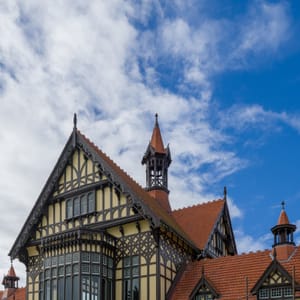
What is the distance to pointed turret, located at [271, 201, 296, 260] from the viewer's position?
3014cm

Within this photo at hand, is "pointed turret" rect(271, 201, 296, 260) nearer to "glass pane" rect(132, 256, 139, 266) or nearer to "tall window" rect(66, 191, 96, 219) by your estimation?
"glass pane" rect(132, 256, 139, 266)

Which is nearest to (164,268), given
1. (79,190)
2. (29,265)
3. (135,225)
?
(135,225)

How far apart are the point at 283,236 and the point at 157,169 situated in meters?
13.5

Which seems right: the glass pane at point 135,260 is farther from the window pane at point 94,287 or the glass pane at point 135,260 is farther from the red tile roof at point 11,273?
the red tile roof at point 11,273

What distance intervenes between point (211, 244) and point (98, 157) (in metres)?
9.98

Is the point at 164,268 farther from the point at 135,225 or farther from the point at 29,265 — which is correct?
the point at 29,265

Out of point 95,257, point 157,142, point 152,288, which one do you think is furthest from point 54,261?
point 157,142

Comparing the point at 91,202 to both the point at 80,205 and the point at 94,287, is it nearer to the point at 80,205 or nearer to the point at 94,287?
the point at 80,205

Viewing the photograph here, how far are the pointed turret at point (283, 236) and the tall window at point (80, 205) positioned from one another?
441 inches

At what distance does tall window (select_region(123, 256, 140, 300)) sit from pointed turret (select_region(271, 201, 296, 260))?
7.92m

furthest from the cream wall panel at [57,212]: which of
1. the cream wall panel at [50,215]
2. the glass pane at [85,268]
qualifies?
the glass pane at [85,268]

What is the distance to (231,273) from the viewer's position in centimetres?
3069

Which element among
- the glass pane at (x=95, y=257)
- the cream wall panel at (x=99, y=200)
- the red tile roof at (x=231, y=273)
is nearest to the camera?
the red tile roof at (x=231, y=273)

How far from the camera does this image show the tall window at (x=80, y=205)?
3472 centimetres
